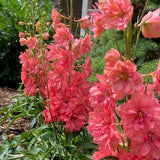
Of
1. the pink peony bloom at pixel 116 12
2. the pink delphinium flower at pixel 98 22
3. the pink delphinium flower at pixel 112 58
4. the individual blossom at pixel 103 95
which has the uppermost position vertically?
the pink peony bloom at pixel 116 12

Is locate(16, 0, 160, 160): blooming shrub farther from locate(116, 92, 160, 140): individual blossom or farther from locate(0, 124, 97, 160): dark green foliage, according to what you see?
locate(0, 124, 97, 160): dark green foliage

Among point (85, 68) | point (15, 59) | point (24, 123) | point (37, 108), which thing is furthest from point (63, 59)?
point (15, 59)

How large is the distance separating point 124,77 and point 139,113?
0.14 m

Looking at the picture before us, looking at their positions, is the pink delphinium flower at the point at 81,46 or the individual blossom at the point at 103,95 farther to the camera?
the pink delphinium flower at the point at 81,46

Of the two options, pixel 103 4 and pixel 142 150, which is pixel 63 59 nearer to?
pixel 103 4

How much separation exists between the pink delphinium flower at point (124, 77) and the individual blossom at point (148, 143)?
169 mm

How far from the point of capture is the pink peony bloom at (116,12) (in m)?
0.83

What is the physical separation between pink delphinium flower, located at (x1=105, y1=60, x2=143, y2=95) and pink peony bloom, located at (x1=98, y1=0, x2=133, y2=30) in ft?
0.45

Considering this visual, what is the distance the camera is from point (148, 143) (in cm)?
87

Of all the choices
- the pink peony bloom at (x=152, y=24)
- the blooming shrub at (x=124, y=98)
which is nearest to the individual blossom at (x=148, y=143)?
the blooming shrub at (x=124, y=98)

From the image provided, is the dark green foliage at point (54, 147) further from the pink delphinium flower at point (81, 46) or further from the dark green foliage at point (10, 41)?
the dark green foliage at point (10, 41)

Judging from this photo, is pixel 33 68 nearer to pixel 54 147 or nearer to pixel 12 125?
pixel 54 147

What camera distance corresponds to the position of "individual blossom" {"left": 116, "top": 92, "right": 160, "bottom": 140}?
0.82 m

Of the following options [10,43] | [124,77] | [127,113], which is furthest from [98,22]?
[10,43]
